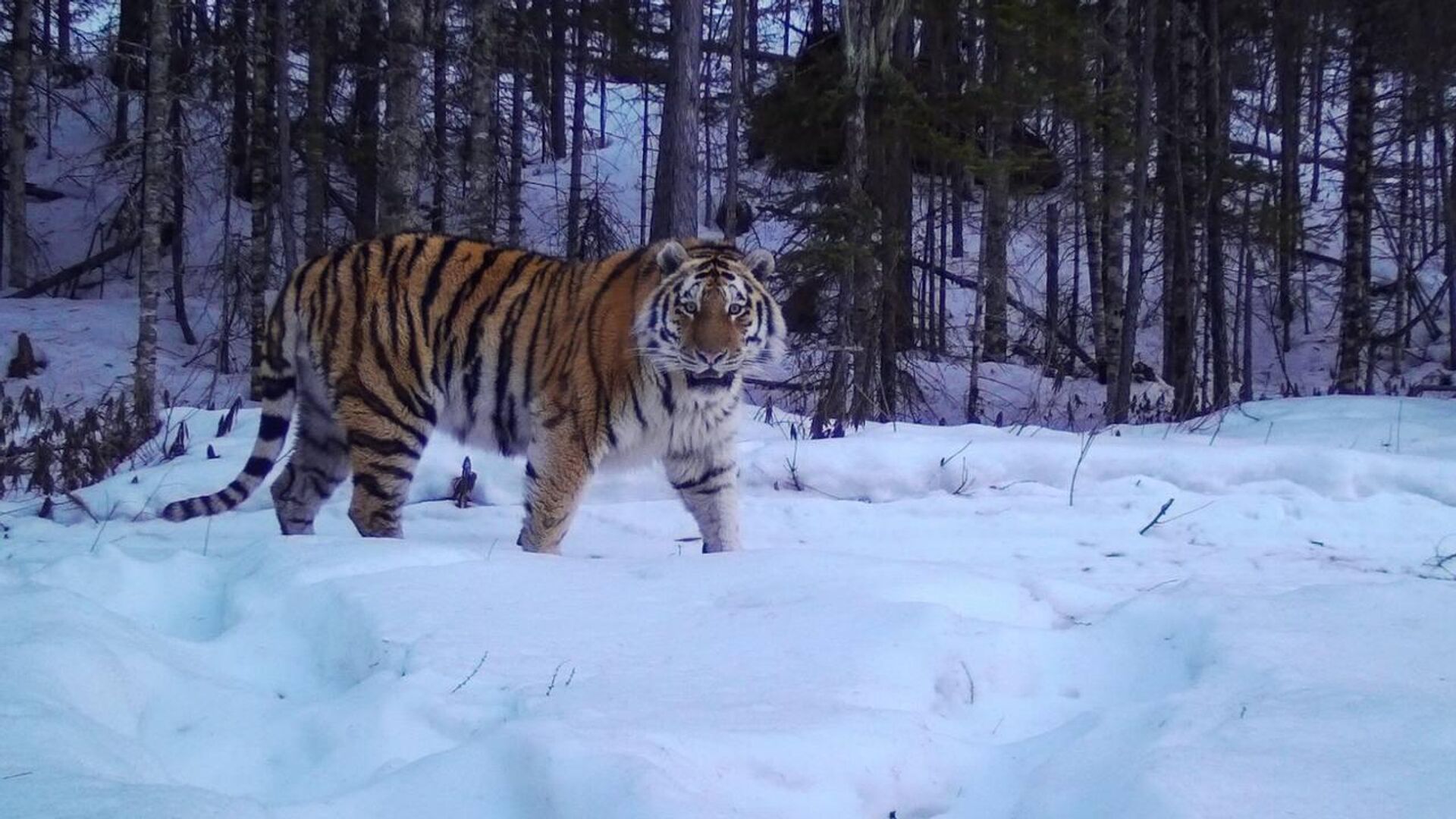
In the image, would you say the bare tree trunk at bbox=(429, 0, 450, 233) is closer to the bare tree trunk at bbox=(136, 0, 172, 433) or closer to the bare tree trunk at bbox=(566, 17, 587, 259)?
the bare tree trunk at bbox=(566, 17, 587, 259)

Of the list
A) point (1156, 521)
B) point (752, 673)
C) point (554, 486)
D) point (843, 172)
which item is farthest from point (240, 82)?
point (752, 673)

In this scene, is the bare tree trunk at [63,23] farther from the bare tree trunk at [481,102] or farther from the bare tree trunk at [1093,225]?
the bare tree trunk at [1093,225]

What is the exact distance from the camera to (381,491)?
225 inches

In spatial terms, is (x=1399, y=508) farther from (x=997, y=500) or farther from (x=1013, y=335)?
(x=1013, y=335)

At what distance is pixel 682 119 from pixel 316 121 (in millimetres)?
7480

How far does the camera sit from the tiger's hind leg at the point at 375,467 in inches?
225

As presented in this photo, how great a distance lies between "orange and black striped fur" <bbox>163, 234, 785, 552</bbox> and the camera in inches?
216

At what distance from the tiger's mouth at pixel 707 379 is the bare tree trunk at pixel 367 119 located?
13.4m

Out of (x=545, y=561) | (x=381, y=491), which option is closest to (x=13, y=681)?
(x=545, y=561)

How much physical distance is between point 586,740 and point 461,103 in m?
16.7

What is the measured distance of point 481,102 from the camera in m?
15.0

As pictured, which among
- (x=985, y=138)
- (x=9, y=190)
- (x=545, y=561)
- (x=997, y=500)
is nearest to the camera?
(x=545, y=561)

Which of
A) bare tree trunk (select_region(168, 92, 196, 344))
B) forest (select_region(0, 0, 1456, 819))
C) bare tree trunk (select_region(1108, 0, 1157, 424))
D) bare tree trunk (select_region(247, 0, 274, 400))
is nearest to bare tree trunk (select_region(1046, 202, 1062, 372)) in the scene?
forest (select_region(0, 0, 1456, 819))

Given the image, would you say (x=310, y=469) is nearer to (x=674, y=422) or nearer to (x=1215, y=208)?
(x=674, y=422)
